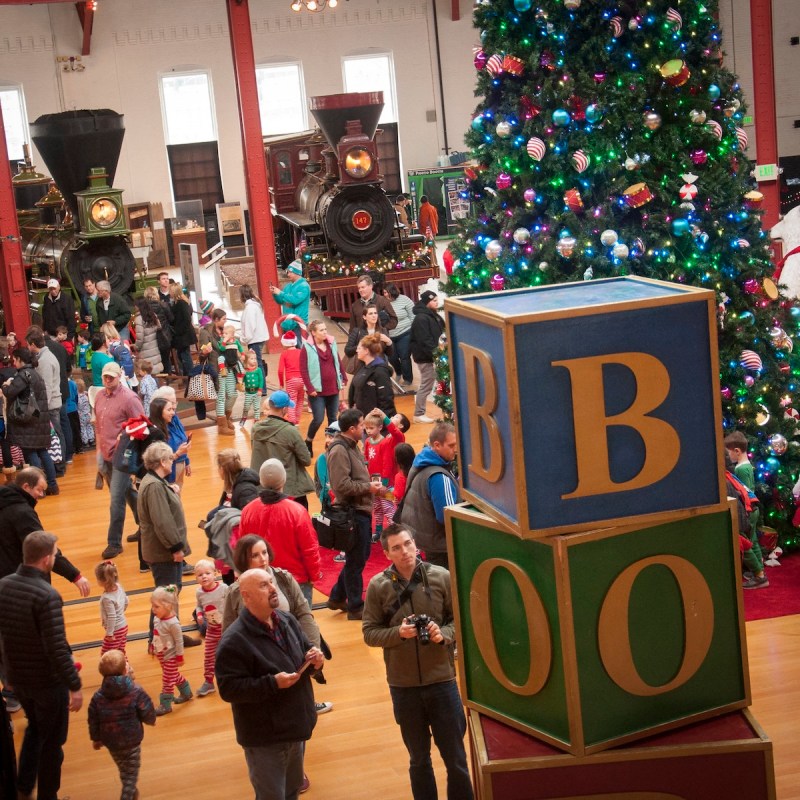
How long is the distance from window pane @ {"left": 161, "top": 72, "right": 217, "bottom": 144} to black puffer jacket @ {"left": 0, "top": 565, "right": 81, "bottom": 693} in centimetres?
2236

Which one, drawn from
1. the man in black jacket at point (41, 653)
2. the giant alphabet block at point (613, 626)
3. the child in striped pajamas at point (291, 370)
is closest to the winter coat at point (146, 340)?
the child in striped pajamas at point (291, 370)

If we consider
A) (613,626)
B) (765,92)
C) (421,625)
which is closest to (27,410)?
(421,625)

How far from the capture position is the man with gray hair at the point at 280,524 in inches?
229

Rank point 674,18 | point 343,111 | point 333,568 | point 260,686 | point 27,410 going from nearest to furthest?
point 260,686
point 674,18
point 333,568
point 27,410
point 343,111

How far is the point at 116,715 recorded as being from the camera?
495 cm

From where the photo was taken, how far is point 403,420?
761 cm

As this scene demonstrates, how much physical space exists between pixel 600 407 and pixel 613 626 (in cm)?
61

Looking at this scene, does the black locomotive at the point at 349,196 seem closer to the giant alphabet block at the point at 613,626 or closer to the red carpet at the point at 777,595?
the red carpet at the point at 777,595

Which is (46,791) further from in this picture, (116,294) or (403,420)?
(116,294)

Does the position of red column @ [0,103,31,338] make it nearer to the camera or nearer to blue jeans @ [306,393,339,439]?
blue jeans @ [306,393,339,439]

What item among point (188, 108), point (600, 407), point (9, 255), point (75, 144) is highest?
point (188, 108)

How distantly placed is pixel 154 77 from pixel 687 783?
80.9 ft

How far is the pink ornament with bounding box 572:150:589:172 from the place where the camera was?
6.72m

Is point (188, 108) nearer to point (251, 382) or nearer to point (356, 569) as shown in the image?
point (251, 382)
